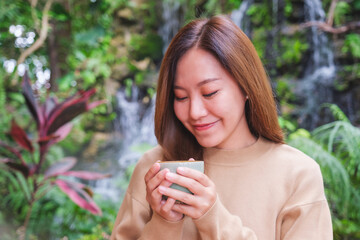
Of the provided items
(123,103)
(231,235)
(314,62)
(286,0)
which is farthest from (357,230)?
(123,103)

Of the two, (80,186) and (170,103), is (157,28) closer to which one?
(80,186)

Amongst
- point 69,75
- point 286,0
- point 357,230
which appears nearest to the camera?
point 357,230

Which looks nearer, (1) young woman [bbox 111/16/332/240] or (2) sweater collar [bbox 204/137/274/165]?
(1) young woman [bbox 111/16/332/240]

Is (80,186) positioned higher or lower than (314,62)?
lower

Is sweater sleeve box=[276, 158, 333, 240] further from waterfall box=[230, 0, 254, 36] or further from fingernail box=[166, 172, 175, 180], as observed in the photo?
waterfall box=[230, 0, 254, 36]

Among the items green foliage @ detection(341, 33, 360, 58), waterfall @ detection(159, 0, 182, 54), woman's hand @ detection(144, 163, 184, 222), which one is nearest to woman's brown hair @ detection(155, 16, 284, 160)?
woman's hand @ detection(144, 163, 184, 222)

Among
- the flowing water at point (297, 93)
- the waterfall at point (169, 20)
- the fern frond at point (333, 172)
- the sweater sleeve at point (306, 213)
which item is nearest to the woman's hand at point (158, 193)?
the sweater sleeve at point (306, 213)

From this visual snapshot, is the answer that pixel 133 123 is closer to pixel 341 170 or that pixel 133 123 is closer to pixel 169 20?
pixel 169 20

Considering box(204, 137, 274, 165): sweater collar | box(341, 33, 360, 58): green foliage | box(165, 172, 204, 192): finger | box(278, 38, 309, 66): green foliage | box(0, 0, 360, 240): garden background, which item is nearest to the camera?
box(165, 172, 204, 192): finger

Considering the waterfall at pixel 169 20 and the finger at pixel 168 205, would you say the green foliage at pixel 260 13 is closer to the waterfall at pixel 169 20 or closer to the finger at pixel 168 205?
the waterfall at pixel 169 20

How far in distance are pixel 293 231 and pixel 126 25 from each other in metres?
6.98

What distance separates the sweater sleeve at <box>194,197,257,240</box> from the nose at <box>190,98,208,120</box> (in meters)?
0.26

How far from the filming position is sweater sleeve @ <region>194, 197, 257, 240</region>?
82cm

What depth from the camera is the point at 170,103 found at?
3.68 ft
